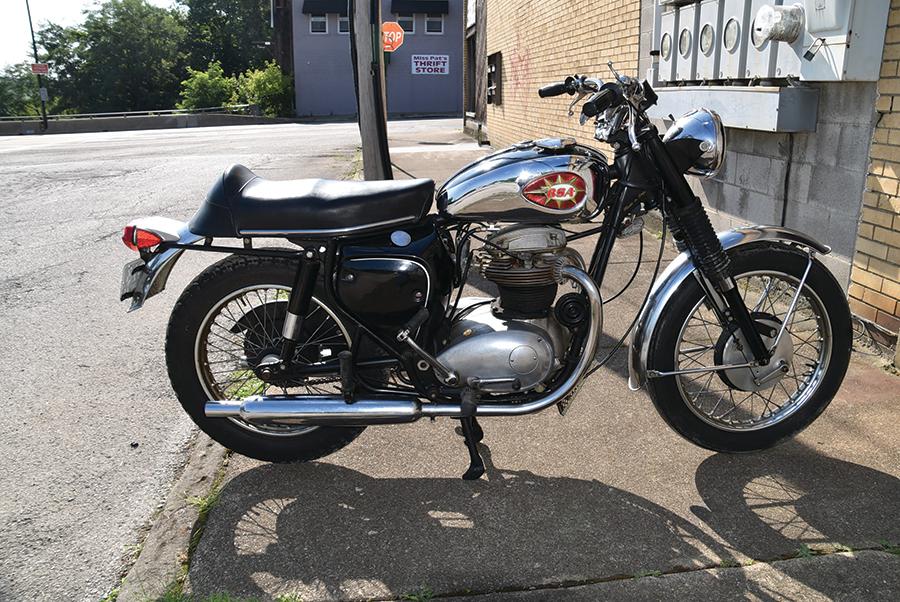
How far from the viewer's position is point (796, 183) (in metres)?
4.94

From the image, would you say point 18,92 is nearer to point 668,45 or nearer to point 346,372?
point 668,45

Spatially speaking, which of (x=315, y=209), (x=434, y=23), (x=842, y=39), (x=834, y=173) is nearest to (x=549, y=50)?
(x=834, y=173)

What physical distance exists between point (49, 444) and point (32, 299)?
9.44 feet

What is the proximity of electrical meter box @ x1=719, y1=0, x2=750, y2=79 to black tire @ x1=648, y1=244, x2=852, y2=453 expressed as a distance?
265 centimetres

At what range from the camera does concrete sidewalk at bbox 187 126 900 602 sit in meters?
2.51

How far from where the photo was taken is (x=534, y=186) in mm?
2730

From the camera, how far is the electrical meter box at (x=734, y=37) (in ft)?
16.9

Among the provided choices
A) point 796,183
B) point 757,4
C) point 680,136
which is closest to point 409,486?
point 680,136

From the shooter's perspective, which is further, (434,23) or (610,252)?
(434,23)

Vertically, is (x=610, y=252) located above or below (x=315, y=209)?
below

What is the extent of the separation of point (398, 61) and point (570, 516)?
45047 millimetres

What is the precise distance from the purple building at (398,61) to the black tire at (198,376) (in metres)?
42.2

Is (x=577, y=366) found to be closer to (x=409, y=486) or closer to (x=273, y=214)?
(x=409, y=486)

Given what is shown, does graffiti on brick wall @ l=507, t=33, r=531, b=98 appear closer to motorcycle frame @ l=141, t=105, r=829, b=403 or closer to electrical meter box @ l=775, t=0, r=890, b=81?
electrical meter box @ l=775, t=0, r=890, b=81
